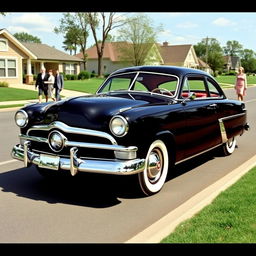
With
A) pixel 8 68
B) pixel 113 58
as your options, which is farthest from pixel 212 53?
pixel 8 68

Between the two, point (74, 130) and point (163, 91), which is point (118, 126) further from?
point (163, 91)

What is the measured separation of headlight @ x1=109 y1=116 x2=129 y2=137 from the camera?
423 cm

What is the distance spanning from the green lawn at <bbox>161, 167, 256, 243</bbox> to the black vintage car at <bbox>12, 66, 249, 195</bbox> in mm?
917

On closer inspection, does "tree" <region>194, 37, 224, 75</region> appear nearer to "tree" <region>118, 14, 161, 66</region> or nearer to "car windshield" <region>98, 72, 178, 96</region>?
"tree" <region>118, 14, 161, 66</region>

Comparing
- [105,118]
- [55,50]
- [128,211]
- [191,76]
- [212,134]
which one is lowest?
[128,211]

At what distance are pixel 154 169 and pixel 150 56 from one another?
57019mm

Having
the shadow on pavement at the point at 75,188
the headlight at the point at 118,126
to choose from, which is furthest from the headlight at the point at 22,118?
the headlight at the point at 118,126

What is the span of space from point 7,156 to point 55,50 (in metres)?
43.6

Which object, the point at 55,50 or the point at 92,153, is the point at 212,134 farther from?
the point at 55,50

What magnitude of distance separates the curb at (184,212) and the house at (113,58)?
56.0 m

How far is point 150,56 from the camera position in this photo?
198 ft

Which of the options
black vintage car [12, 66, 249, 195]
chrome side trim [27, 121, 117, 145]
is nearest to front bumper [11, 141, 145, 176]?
black vintage car [12, 66, 249, 195]

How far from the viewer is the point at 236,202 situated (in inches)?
167

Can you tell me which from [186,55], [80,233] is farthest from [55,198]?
[186,55]
